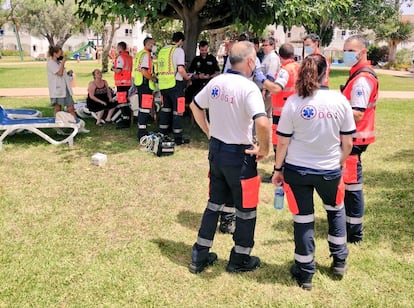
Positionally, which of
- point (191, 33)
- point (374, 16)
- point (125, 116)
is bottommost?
point (125, 116)

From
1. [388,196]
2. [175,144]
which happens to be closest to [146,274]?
[388,196]

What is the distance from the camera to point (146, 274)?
3.79 m

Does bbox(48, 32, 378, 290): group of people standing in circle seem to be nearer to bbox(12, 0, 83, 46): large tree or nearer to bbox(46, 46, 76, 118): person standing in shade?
bbox(46, 46, 76, 118): person standing in shade

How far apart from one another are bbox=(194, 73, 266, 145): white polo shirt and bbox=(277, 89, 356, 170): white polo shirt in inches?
10.0

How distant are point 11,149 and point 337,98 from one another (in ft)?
21.3

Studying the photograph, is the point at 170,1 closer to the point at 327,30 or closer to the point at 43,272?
the point at 43,272

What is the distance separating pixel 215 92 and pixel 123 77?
20.9 ft

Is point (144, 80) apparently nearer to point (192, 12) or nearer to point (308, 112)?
point (192, 12)

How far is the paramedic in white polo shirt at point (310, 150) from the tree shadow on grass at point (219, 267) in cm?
21

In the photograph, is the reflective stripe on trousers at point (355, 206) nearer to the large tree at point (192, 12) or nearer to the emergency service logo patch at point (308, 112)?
the emergency service logo patch at point (308, 112)

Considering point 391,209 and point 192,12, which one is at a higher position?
point 192,12

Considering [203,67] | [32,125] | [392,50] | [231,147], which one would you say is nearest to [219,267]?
[231,147]

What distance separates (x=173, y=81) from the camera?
788 centimetres

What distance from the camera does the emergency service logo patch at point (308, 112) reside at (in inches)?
126
